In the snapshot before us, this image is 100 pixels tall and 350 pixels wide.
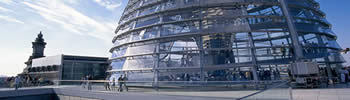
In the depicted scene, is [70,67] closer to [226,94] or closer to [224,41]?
[224,41]

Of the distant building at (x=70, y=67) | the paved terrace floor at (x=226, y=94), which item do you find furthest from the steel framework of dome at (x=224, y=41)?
the distant building at (x=70, y=67)

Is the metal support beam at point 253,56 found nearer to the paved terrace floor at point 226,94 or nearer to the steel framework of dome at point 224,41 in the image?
the steel framework of dome at point 224,41

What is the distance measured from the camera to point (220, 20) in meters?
15.6

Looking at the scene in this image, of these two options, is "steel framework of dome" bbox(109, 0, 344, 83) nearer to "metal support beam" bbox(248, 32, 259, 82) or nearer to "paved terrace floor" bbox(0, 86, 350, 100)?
"metal support beam" bbox(248, 32, 259, 82)

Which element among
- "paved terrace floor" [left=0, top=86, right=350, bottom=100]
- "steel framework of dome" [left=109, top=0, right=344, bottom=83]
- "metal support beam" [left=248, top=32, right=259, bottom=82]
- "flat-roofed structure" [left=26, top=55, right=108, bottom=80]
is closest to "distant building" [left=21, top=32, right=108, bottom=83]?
"flat-roofed structure" [left=26, top=55, right=108, bottom=80]

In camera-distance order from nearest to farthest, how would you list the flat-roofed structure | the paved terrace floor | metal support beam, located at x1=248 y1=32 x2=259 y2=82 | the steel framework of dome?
the paved terrace floor → metal support beam, located at x1=248 y1=32 x2=259 y2=82 → the steel framework of dome → the flat-roofed structure

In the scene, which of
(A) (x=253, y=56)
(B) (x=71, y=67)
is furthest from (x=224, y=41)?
(B) (x=71, y=67)

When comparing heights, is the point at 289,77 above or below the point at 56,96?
above

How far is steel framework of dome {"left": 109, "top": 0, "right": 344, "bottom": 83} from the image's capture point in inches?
556

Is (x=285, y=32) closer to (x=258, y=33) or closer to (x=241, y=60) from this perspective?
(x=258, y=33)

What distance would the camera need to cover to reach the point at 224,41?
15117mm

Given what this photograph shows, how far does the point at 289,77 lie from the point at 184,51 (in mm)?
8160

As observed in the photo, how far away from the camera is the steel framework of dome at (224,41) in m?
14.1

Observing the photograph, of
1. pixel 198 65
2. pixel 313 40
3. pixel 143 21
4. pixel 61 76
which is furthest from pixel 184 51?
pixel 61 76
